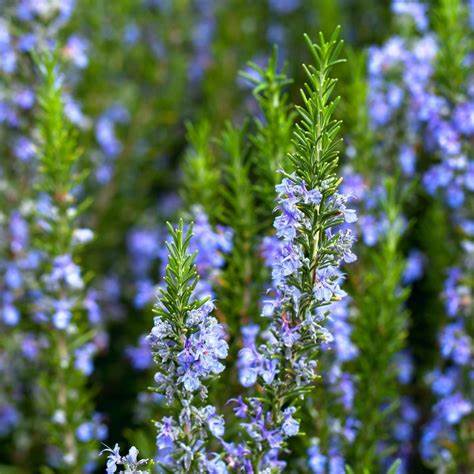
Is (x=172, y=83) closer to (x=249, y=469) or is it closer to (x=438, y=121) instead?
(x=438, y=121)

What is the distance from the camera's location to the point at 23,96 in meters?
2.42

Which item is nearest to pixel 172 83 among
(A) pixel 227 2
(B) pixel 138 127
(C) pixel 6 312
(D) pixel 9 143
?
(B) pixel 138 127

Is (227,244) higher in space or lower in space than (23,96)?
lower

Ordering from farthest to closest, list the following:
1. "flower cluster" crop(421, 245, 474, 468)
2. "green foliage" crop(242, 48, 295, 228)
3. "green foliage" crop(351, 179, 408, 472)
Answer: "flower cluster" crop(421, 245, 474, 468), "green foliage" crop(351, 179, 408, 472), "green foliage" crop(242, 48, 295, 228)

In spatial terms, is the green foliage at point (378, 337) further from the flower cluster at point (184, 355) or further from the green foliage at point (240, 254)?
the flower cluster at point (184, 355)

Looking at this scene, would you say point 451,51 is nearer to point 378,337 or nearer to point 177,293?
point 378,337

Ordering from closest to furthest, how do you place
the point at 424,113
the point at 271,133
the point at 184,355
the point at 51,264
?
the point at 184,355 < the point at 271,133 < the point at 51,264 < the point at 424,113

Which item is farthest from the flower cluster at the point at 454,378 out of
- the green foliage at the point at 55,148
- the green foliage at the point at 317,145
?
the green foliage at the point at 55,148

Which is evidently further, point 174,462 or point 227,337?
point 227,337

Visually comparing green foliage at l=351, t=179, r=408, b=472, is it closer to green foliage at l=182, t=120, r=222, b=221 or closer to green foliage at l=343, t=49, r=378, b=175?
green foliage at l=343, t=49, r=378, b=175

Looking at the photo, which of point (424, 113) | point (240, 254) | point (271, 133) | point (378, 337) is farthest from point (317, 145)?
point (424, 113)

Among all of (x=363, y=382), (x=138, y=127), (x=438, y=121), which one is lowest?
(x=363, y=382)

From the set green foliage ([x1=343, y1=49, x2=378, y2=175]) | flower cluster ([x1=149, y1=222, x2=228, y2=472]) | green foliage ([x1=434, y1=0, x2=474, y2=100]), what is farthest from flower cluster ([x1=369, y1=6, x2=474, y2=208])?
flower cluster ([x1=149, y1=222, x2=228, y2=472])

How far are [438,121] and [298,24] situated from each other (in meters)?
1.53
